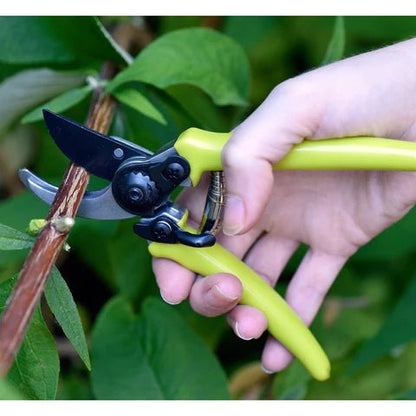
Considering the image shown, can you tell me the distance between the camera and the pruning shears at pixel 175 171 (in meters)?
0.70

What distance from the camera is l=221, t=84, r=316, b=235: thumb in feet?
2.25

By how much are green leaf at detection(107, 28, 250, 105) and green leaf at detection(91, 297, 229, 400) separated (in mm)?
301

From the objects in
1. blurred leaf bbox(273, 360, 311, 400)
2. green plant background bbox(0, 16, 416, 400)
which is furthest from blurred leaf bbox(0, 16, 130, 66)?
blurred leaf bbox(273, 360, 311, 400)

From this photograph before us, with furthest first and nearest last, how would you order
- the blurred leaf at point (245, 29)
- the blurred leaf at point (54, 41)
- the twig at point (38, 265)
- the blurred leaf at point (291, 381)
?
the blurred leaf at point (245, 29) → the blurred leaf at point (291, 381) → the blurred leaf at point (54, 41) → the twig at point (38, 265)

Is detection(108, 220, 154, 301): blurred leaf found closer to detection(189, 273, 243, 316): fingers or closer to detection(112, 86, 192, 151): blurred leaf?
detection(112, 86, 192, 151): blurred leaf

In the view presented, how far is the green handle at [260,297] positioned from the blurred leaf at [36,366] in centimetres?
20

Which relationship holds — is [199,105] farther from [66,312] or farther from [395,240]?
[66,312]

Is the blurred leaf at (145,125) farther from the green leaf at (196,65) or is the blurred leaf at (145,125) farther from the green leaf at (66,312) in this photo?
the green leaf at (66,312)

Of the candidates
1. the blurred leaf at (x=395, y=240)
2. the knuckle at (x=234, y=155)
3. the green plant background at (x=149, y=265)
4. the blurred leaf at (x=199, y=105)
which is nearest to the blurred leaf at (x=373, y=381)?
the green plant background at (x=149, y=265)

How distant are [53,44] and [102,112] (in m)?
0.15

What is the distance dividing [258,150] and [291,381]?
0.49 m

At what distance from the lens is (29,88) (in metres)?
0.94

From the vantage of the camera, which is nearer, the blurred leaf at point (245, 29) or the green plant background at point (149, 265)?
the green plant background at point (149, 265)

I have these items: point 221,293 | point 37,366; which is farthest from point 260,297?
point 37,366
